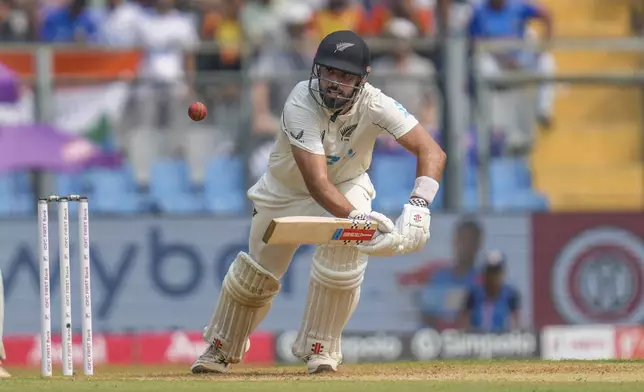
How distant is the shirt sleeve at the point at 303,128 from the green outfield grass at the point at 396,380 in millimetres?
1082

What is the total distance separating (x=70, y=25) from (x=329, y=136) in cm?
613

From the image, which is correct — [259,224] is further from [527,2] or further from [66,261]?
[527,2]

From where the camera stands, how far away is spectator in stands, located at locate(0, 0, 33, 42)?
1228 centimetres

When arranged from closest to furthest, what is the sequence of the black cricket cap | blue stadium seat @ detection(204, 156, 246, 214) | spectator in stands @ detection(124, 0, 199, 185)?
the black cricket cap < spectator in stands @ detection(124, 0, 199, 185) < blue stadium seat @ detection(204, 156, 246, 214)

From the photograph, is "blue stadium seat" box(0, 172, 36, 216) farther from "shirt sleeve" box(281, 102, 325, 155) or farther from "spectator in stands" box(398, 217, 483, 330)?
"shirt sleeve" box(281, 102, 325, 155)

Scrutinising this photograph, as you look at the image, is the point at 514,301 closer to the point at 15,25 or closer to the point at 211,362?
the point at 15,25

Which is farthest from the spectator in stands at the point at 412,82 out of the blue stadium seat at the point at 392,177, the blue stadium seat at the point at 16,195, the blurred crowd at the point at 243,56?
the blue stadium seat at the point at 16,195

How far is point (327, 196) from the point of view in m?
6.72

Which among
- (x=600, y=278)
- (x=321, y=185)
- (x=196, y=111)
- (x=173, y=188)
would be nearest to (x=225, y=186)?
(x=173, y=188)

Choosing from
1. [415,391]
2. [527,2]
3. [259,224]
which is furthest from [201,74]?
[415,391]

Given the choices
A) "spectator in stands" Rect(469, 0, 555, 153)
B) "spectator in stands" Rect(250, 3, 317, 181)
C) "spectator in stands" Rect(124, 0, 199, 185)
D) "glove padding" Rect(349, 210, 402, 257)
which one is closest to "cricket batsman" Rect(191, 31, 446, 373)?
"glove padding" Rect(349, 210, 402, 257)

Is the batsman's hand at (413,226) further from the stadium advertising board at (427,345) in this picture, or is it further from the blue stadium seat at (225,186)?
the blue stadium seat at (225,186)

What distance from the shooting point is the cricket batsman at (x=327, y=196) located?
6.76m

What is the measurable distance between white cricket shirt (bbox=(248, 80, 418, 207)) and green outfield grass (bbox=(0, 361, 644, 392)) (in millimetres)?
940
